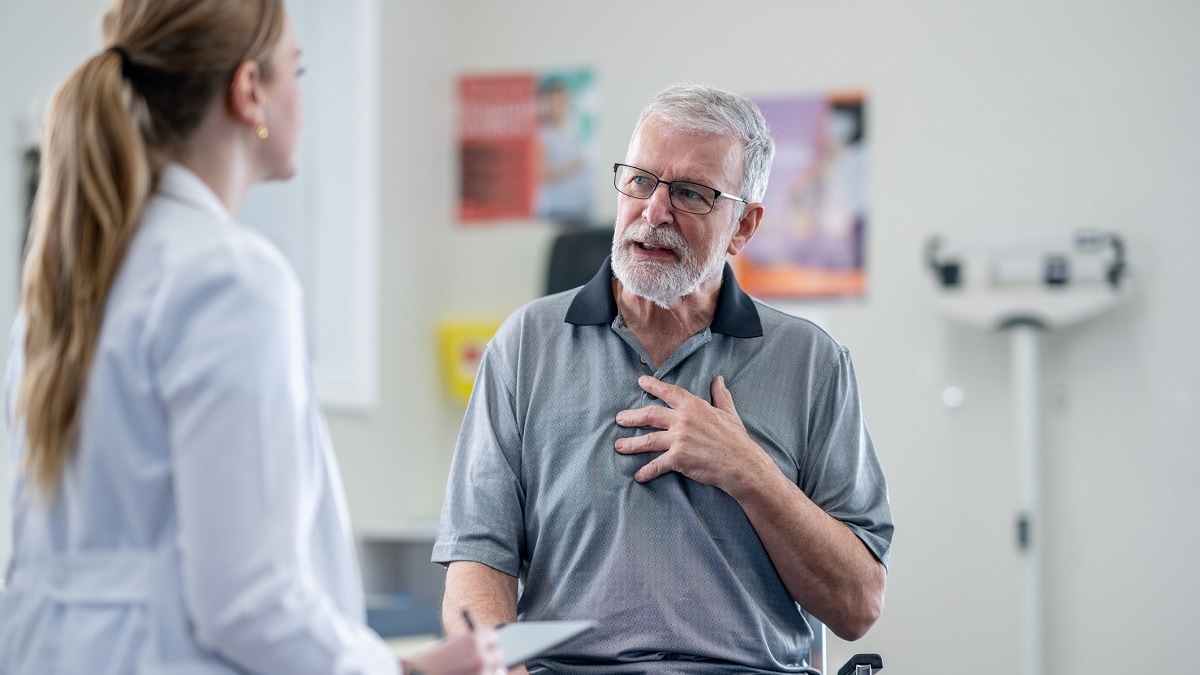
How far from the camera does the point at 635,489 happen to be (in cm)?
181

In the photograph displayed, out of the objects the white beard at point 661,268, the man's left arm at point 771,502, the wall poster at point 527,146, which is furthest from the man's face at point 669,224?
the wall poster at point 527,146

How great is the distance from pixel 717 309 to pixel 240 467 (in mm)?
1112

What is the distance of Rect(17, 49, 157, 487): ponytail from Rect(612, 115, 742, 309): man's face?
3.12 ft

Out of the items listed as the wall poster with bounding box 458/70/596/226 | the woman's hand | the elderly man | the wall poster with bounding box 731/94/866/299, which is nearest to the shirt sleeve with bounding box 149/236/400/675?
the woman's hand

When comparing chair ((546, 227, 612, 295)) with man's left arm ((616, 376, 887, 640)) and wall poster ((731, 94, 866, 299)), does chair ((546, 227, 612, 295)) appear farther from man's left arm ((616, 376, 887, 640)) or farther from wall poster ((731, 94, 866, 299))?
man's left arm ((616, 376, 887, 640))

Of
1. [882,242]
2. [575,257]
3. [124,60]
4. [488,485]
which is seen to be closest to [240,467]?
[124,60]

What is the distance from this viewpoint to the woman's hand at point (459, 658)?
1.14 metres

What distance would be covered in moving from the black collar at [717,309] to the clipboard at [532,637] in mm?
664

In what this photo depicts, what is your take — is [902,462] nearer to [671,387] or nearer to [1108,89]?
[1108,89]

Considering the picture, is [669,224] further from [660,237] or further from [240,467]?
[240,467]

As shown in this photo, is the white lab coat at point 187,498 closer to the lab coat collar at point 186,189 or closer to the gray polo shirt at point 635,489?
the lab coat collar at point 186,189

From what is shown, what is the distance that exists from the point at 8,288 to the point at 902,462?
9.21ft

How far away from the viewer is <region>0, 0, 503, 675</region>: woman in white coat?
986 mm

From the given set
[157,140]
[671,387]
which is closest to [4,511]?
[671,387]
